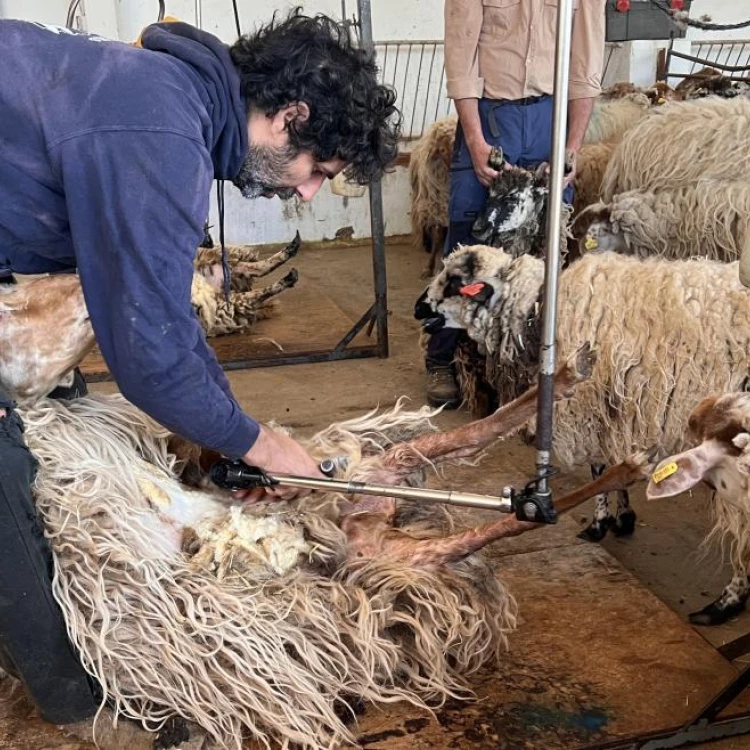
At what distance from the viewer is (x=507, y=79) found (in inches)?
154

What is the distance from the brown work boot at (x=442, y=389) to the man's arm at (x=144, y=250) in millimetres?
2691

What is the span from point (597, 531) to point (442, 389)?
143 cm

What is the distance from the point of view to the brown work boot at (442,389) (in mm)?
4355

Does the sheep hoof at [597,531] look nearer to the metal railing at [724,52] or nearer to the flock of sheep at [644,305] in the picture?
the flock of sheep at [644,305]

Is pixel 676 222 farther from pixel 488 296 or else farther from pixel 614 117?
pixel 614 117

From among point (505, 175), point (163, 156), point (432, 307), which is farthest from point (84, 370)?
point (163, 156)

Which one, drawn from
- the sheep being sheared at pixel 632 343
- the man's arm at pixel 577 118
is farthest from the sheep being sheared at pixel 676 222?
the sheep being sheared at pixel 632 343

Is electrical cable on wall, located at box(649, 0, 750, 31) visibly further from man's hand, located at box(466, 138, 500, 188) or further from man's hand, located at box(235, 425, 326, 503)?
man's hand, located at box(235, 425, 326, 503)

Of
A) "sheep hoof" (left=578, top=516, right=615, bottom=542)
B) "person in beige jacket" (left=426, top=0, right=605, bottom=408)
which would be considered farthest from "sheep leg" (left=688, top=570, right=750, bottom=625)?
"person in beige jacket" (left=426, top=0, right=605, bottom=408)

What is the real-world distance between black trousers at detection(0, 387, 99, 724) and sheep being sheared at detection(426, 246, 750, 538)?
1.75 metres

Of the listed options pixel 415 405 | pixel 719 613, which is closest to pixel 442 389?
pixel 415 405

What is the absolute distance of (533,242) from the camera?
171 inches

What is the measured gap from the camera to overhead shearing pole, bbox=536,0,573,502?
4.97 ft

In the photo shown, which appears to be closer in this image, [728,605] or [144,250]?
[144,250]
